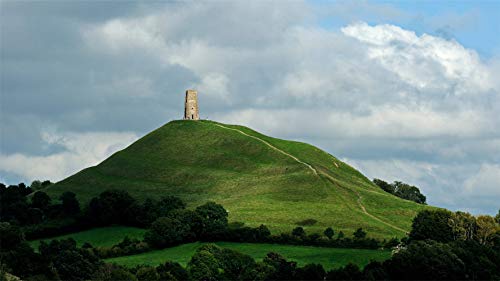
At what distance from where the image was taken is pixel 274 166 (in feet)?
572

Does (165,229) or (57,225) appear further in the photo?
(57,225)

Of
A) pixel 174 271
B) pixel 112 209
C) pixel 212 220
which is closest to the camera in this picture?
pixel 174 271

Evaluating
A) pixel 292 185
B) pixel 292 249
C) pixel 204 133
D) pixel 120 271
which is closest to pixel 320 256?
pixel 292 249

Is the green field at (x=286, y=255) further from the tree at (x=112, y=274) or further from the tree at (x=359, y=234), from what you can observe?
the tree at (x=112, y=274)

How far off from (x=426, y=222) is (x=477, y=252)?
793 inches

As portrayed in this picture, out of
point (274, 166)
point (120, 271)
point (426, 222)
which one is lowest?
point (120, 271)

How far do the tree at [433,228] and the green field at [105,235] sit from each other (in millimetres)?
38925

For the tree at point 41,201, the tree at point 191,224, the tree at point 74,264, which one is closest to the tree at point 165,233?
the tree at point 191,224

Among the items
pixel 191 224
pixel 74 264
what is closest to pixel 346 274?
pixel 74 264

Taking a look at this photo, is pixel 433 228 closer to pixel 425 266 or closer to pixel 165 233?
pixel 425 266

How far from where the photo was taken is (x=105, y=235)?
140 m

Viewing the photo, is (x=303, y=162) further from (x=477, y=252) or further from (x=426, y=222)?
(x=477, y=252)

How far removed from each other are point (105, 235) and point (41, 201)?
802 inches

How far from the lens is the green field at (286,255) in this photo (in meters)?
117
